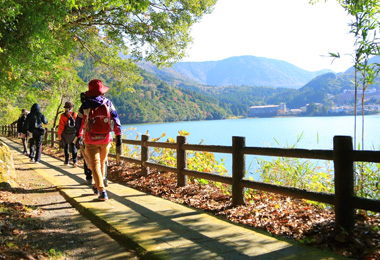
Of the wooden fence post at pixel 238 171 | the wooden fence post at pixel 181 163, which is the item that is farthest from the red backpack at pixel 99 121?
the wooden fence post at pixel 238 171

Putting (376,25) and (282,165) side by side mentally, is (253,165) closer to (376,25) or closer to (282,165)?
(282,165)

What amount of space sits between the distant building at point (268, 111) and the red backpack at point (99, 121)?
9557 cm

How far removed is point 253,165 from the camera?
8031mm

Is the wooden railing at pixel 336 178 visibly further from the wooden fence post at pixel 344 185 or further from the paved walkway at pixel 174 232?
the paved walkway at pixel 174 232

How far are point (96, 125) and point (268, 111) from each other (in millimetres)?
107335

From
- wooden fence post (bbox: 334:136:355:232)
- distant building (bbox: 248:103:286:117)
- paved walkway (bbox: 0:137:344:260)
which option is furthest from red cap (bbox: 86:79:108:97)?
distant building (bbox: 248:103:286:117)

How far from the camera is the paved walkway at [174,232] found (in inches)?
126

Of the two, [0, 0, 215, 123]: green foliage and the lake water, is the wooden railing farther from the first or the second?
[0, 0, 215, 123]: green foliage

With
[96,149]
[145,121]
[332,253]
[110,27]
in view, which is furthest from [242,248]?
→ [145,121]

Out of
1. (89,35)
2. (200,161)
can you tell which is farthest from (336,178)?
(89,35)

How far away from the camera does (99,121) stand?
541cm

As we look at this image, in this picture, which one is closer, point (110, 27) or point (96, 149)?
point (96, 149)

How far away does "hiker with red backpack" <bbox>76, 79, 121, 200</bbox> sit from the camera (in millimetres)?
5395

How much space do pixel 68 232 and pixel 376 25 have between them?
16.7 feet
